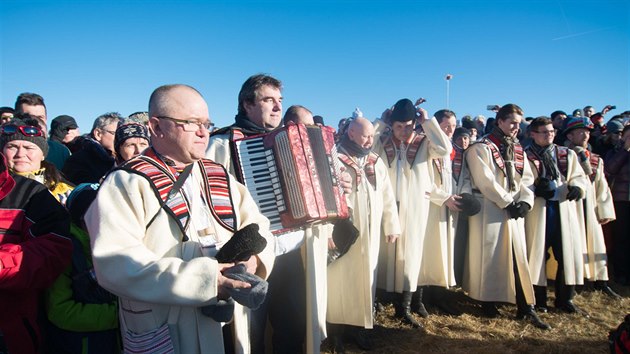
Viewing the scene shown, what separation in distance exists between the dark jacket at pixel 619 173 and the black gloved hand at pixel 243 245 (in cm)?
681

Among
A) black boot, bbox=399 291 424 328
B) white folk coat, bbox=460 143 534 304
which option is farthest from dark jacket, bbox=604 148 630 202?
black boot, bbox=399 291 424 328

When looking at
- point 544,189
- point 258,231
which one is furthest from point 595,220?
point 258,231

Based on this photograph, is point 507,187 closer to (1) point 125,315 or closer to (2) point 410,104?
(2) point 410,104

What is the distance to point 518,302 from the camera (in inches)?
188

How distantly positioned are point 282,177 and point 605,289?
548 cm

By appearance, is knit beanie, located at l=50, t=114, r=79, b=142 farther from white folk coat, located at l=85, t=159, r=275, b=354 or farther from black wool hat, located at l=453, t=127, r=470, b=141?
black wool hat, located at l=453, t=127, r=470, b=141

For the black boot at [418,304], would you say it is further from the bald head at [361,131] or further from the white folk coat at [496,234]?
the bald head at [361,131]

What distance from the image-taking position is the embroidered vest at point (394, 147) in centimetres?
469

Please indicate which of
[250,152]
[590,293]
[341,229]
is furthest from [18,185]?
[590,293]

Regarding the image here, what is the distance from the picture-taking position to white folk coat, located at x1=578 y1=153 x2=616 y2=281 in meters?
5.60

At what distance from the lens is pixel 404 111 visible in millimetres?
4551

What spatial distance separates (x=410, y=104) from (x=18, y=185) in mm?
3608

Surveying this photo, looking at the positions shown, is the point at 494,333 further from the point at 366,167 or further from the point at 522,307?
the point at 366,167

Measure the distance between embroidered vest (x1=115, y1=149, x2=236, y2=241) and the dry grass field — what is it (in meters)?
2.58
